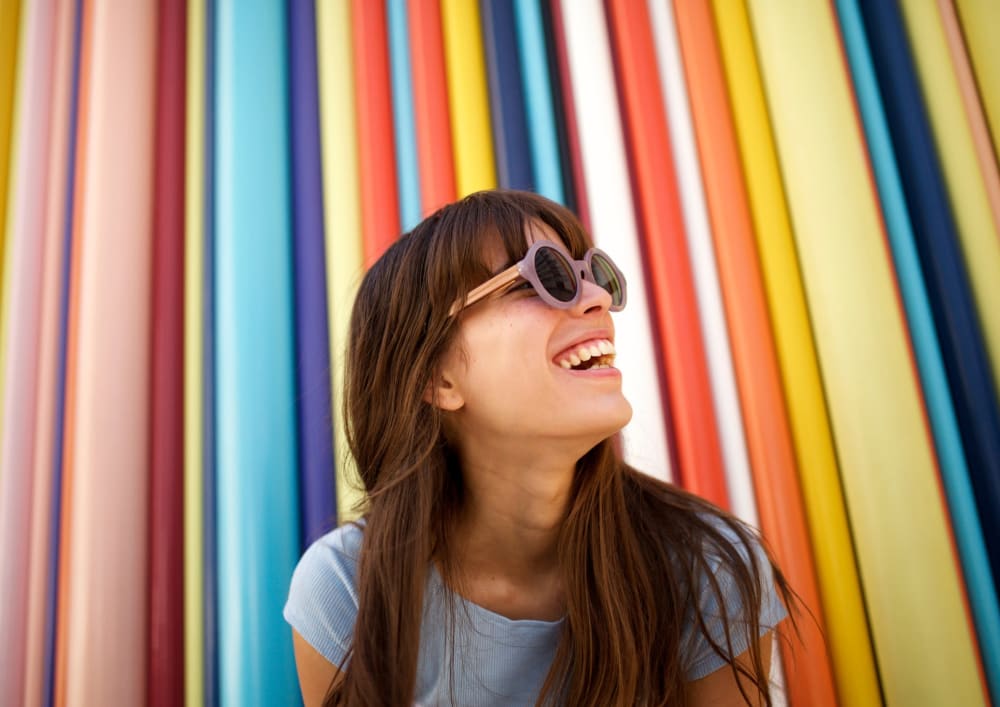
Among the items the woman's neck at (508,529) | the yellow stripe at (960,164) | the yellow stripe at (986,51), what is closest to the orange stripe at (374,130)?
the woman's neck at (508,529)

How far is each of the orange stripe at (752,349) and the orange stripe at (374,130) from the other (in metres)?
0.75

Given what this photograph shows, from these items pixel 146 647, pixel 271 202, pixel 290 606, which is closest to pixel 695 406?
pixel 290 606

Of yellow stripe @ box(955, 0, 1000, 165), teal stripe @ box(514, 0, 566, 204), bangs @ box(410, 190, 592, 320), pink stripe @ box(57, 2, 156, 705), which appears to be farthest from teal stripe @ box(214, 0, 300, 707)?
yellow stripe @ box(955, 0, 1000, 165)

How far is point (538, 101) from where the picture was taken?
162 cm

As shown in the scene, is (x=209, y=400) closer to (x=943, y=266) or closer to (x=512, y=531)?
(x=512, y=531)

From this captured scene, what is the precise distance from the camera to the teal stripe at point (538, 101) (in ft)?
5.21

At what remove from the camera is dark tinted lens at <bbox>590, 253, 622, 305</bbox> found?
4.04 feet

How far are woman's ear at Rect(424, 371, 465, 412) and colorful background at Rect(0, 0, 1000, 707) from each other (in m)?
0.37

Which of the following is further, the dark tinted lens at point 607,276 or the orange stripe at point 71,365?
the orange stripe at point 71,365

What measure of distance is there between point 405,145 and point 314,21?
1.45 feet

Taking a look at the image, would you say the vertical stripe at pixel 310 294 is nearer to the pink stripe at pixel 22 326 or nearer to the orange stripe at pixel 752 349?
the pink stripe at pixel 22 326

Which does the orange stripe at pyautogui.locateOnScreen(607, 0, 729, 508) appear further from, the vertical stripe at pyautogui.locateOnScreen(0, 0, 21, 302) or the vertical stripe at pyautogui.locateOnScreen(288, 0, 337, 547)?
the vertical stripe at pyautogui.locateOnScreen(0, 0, 21, 302)

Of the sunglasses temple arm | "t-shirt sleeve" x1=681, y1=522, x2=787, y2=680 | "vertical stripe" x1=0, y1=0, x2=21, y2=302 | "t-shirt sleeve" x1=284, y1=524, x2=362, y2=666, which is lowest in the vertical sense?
"t-shirt sleeve" x1=681, y1=522, x2=787, y2=680

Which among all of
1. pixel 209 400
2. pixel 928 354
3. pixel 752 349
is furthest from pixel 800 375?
pixel 209 400
